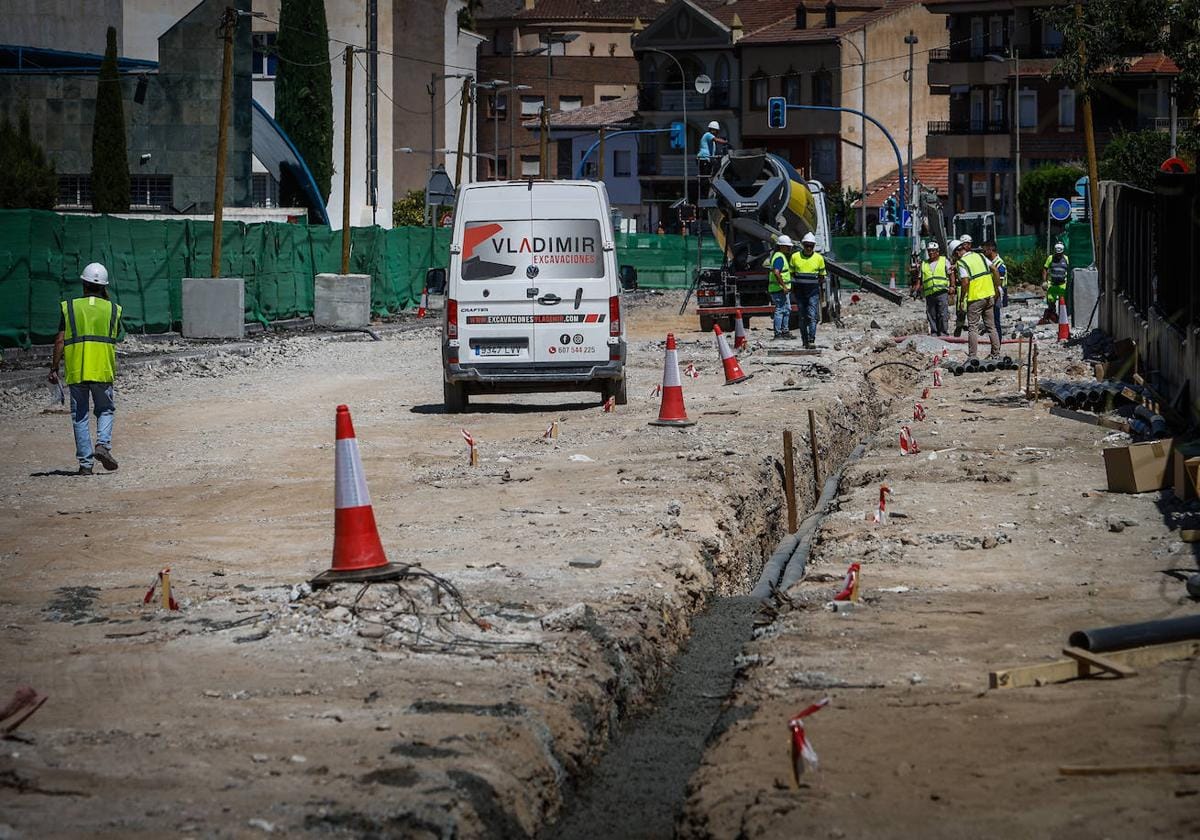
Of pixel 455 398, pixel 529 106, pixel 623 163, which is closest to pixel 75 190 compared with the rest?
pixel 455 398

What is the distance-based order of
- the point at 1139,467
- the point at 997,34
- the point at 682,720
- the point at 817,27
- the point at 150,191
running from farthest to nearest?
1. the point at 817,27
2. the point at 997,34
3. the point at 150,191
4. the point at 1139,467
5. the point at 682,720

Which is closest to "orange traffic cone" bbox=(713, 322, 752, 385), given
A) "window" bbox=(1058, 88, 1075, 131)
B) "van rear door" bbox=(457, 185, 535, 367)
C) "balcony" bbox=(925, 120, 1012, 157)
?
"van rear door" bbox=(457, 185, 535, 367)

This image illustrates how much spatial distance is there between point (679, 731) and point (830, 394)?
13.4 meters

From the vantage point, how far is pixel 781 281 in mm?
29062

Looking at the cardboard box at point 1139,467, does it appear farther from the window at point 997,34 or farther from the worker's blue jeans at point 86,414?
the window at point 997,34

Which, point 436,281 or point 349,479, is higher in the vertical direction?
point 436,281

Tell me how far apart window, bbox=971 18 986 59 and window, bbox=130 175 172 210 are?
131 ft

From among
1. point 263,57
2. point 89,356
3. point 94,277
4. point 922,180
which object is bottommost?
point 89,356

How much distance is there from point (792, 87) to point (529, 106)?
2416 centimetres

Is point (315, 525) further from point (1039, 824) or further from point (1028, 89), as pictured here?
point (1028, 89)

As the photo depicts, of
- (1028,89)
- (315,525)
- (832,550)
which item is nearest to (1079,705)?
(832,550)

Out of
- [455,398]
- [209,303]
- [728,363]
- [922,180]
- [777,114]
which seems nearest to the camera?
[455,398]

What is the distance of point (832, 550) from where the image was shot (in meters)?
11.1

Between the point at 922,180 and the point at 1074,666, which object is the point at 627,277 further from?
the point at 922,180
